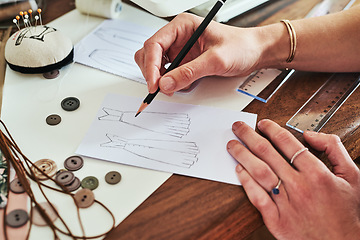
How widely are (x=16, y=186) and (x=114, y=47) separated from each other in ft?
1.52

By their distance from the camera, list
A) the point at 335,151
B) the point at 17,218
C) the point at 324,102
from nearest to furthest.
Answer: the point at 17,218 < the point at 335,151 < the point at 324,102

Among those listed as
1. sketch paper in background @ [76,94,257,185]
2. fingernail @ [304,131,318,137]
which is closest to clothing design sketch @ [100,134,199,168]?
sketch paper in background @ [76,94,257,185]

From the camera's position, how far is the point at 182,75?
738mm

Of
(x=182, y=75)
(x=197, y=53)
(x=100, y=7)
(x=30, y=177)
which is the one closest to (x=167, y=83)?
(x=182, y=75)

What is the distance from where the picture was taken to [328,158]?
0.72 metres

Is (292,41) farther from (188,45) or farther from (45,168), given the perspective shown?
(45,168)

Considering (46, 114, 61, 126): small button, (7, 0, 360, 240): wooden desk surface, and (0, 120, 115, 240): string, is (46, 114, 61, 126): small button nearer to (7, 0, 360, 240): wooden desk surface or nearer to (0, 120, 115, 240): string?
(0, 120, 115, 240): string

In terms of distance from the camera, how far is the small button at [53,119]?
76 centimetres

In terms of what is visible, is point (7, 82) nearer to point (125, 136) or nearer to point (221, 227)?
point (125, 136)

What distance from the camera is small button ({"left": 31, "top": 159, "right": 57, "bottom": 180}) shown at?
657 mm

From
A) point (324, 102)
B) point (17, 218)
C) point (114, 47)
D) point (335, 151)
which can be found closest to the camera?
point (17, 218)

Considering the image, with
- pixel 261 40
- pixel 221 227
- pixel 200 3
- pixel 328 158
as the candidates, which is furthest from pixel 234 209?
pixel 200 3

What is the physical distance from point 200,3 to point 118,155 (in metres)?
0.45

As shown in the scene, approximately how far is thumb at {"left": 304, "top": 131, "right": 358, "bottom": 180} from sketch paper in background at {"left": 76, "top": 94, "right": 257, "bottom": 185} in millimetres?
123
